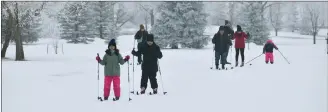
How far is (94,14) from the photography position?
60.1 metres

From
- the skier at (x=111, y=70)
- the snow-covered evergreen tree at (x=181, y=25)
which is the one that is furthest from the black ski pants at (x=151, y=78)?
the snow-covered evergreen tree at (x=181, y=25)

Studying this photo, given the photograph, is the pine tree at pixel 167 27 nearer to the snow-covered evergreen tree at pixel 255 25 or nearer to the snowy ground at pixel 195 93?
the snow-covered evergreen tree at pixel 255 25

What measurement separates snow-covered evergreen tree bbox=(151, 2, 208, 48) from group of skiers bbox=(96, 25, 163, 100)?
28651 mm

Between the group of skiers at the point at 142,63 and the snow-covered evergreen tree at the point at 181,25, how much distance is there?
28651 millimetres

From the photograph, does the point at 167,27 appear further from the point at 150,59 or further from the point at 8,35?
the point at 150,59

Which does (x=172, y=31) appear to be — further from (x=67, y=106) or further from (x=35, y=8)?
(x=67, y=106)

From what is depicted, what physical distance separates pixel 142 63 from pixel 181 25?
1155 inches

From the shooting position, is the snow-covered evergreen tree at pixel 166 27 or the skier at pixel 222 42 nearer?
the skier at pixel 222 42

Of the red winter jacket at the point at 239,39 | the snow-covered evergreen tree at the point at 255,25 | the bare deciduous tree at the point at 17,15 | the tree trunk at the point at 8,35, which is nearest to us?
the red winter jacket at the point at 239,39

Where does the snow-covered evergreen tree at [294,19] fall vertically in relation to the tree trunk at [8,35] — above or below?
above

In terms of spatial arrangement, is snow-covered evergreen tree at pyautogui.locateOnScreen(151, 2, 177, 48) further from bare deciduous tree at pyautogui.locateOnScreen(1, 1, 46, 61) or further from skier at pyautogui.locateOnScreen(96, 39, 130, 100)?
skier at pyautogui.locateOnScreen(96, 39, 130, 100)

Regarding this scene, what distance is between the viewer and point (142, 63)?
417 inches

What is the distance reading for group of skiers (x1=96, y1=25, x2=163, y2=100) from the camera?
32.0 ft

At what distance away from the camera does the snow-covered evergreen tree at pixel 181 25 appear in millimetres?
39312
